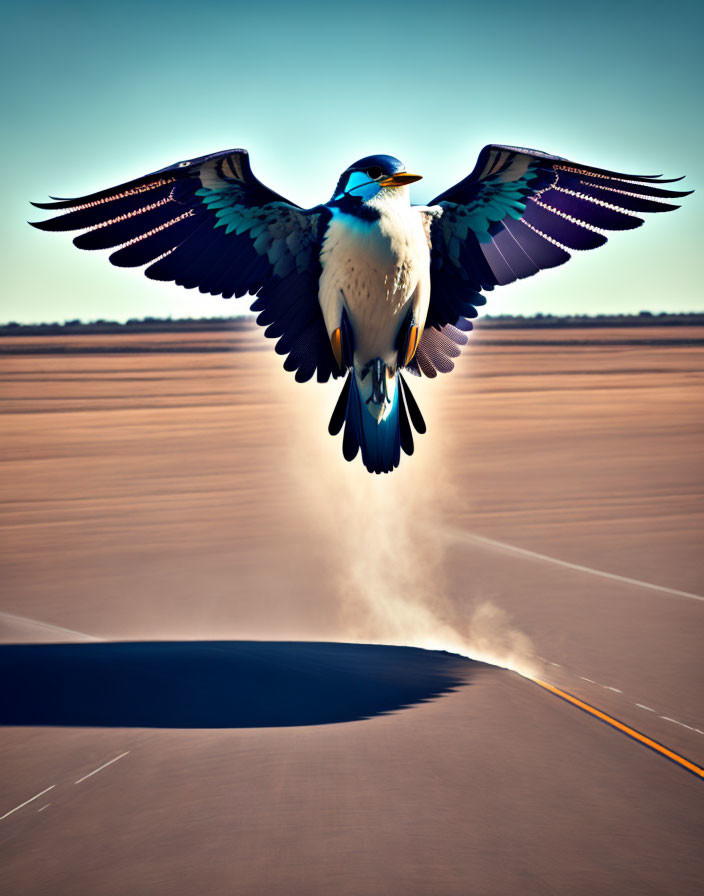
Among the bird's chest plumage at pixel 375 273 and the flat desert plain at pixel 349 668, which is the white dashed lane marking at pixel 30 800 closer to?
the flat desert plain at pixel 349 668

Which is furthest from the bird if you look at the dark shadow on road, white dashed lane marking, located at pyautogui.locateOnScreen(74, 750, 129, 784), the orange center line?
the orange center line

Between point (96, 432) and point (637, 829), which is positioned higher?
point (96, 432)

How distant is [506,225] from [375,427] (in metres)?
2.08

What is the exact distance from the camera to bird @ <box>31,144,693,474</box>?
6.15 metres

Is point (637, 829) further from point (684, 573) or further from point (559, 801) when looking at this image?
point (684, 573)

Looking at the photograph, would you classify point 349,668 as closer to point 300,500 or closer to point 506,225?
point 506,225

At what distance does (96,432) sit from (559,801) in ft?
95.6

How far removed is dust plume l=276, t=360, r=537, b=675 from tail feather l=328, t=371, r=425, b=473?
3.70 feet

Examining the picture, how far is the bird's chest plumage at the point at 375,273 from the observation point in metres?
6.08

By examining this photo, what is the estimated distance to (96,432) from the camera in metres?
34.4

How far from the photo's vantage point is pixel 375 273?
6.16m

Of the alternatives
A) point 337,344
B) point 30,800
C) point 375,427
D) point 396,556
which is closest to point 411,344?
point 337,344

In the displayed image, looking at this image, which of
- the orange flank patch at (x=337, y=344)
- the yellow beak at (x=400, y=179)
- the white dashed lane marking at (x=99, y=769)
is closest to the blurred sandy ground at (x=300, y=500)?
the orange flank patch at (x=337, y=344)

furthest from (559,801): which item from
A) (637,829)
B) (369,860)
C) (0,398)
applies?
(0,398)
